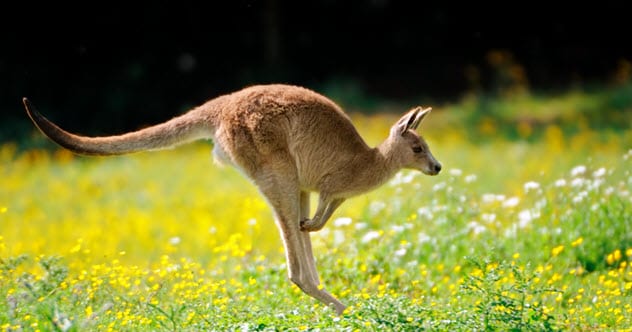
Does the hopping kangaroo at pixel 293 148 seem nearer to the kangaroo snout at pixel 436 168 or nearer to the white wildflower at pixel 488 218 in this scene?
the kangaroo snout at pixel 436 168

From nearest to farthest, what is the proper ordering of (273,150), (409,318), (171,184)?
1. (409,318)
2. (273,150)
3. (171,184)

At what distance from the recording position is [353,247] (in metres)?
8.23

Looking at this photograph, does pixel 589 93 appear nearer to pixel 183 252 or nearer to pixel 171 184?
pixel 171 184

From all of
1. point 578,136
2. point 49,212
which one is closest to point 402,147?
point 49,212

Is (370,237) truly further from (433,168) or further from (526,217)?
→ (526,217)

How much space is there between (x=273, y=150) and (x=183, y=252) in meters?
3.61

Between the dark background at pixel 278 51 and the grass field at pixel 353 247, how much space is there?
14.1 feet

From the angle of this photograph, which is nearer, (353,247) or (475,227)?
(353,247)

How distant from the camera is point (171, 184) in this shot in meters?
13.8

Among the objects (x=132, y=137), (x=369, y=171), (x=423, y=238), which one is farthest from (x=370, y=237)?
(x=132, y=137)

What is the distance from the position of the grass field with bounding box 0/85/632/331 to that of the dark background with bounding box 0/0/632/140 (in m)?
4.29

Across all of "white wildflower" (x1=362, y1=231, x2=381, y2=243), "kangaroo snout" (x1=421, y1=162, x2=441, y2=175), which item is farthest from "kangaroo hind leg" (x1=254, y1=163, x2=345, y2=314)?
"white wildflower" (x1=362, y1=231, x2=381, y2=243)

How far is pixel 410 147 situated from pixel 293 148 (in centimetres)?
91

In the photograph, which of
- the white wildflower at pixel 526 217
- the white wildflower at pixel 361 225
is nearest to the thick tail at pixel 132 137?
the white wildflower at pixel 361 225
